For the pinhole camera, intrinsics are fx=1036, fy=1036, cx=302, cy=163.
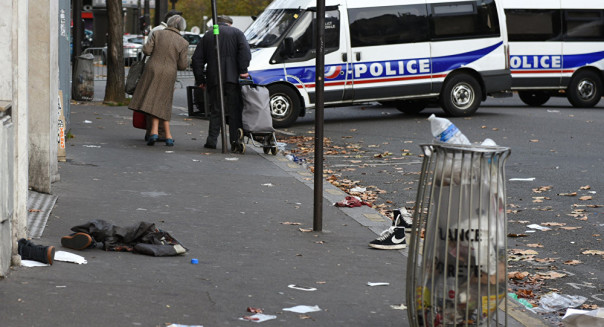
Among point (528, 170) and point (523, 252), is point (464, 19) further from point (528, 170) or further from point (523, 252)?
point (523, 252)

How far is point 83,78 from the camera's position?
23.4 metres

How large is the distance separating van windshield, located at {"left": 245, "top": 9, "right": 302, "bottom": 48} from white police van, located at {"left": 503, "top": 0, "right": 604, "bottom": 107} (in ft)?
19.5

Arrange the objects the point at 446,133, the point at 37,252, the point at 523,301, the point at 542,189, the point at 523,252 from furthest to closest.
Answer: the point at 542,189 → the point at 523,252 → the point at 523,301 → the point at 37,252 → the point at 446,133

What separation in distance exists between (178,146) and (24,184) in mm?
7938

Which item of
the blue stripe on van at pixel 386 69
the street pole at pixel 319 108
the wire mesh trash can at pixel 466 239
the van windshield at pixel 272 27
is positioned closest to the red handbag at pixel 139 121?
the blue stripe on van at pixel 386 69

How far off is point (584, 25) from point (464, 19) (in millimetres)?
4445

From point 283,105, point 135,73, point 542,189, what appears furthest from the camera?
point 283,105

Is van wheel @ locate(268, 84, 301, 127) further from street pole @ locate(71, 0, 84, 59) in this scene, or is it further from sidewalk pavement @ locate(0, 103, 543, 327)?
street pole @ locate(71, 0, 84, 59)

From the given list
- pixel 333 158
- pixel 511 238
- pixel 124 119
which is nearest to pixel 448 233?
pixel 511 238

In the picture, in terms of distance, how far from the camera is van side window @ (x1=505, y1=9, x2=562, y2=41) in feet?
75.5

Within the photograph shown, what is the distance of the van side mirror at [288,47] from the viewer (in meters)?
18.6

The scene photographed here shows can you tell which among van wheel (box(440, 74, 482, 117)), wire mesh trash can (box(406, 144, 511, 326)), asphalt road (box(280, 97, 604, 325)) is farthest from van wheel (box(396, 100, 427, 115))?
wire mesh trash can (box(406, 144, 511, 326))

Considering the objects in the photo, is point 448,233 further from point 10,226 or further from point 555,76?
point 555,76

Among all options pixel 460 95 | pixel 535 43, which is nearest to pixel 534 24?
pixel 535 43
